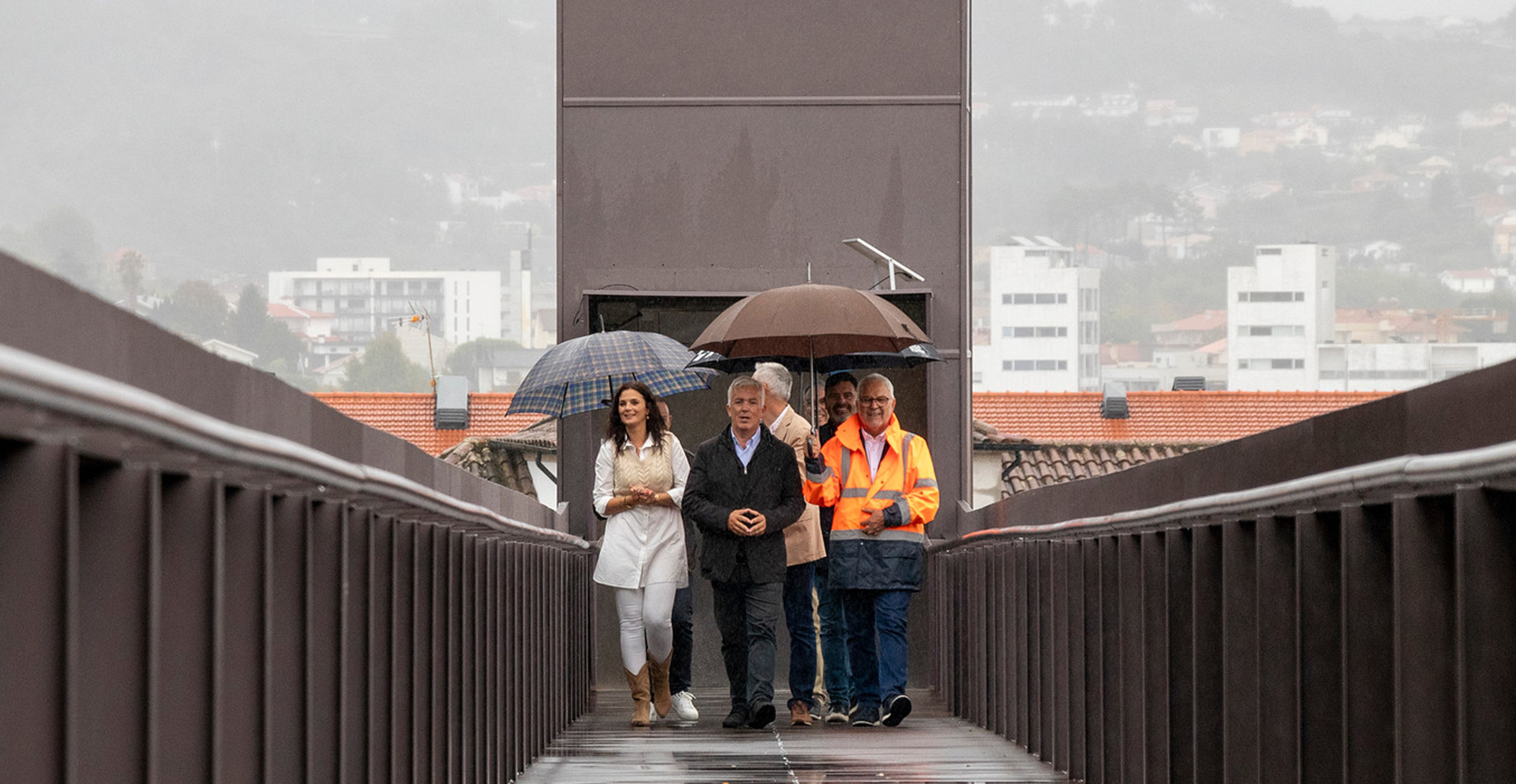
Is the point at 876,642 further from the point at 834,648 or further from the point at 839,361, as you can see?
the point at 839,361

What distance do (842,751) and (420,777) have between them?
3.66 metres

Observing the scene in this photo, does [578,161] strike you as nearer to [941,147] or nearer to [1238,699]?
[941,147]

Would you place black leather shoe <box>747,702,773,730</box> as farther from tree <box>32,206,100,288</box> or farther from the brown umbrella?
tree <box>32,206,100,288</box>

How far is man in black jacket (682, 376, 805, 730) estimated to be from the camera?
960 cm

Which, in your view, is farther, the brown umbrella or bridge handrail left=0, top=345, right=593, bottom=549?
the brown umbrella

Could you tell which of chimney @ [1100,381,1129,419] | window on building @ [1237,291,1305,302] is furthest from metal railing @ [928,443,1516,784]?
window on building @ [1237,291,1305,302]

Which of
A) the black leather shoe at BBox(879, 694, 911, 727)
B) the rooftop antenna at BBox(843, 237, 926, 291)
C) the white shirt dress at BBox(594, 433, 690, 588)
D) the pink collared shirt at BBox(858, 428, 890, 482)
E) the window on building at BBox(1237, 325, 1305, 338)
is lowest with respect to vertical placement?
the black leather shoe at BBox(879, 694, 911, 727)

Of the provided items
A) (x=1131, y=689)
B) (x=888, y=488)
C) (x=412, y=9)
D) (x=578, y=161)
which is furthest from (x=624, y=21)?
(x=412, y=9)

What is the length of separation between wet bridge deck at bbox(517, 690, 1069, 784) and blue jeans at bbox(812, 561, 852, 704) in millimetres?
203

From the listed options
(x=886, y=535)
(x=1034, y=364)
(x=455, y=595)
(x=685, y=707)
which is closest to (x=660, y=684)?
(x=685, y=707)

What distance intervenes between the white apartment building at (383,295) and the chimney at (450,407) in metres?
80.7

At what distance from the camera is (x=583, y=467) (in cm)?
1430

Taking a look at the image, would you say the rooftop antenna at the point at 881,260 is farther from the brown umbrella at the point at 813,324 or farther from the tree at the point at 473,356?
the tree at the point at 473,356

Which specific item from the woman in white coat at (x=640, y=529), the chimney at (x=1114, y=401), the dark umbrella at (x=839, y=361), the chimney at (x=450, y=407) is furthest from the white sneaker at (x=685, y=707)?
the chimney at (x=1114, y=401)
